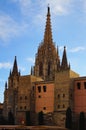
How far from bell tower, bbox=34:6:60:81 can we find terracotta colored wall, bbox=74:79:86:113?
29.9m

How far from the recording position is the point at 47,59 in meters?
99.1

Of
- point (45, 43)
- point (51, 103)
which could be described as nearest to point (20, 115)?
point (51, 103)

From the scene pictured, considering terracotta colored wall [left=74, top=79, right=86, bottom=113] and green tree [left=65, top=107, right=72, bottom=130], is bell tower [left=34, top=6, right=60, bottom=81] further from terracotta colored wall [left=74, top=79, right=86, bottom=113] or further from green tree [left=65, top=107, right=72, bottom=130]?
green tree [left=65, top=107, right=72, bottom=130]

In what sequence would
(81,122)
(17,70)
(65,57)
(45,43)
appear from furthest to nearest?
(45,43) < (65,57) < (17,70) < (81,122)

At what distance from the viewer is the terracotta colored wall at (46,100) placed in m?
68.2

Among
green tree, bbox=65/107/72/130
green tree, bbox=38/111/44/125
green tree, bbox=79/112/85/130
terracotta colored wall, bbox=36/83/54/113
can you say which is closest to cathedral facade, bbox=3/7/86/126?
terracotta colored wall, bbox=36/83/54/113

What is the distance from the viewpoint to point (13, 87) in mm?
81312

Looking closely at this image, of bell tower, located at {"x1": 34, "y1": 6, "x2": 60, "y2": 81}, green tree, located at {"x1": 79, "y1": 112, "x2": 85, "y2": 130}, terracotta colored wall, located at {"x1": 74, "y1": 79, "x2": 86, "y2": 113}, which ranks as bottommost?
green tree, located at {"x1": 79, "y1": 112, "x2": 85, "y2": 130}

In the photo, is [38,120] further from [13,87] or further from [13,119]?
[13,87]

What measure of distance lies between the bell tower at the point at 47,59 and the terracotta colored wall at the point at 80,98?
98.0 ft

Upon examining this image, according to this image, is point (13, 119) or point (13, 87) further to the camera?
point (13, 87)

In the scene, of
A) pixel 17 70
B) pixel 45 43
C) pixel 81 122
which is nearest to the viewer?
pixel 81 122

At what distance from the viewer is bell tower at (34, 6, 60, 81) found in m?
97.3

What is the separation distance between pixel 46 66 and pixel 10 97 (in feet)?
70.0
